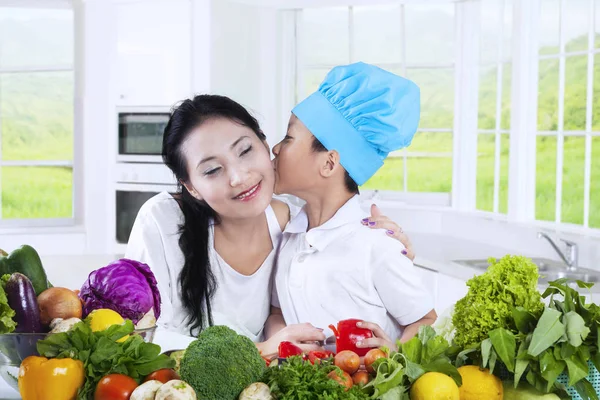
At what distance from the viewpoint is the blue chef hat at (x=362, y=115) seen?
2.21 metres

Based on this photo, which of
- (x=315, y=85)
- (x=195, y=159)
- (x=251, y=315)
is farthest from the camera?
(x=315, y=85)

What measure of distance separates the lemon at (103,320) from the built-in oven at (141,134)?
3604mm

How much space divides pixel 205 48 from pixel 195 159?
2817 mm

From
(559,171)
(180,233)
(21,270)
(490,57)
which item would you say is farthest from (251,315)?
(490,57)

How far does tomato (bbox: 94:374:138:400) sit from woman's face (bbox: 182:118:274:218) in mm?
837

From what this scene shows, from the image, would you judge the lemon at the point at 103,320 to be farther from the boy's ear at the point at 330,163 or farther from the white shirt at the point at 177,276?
the boy's ear at the point at 330,163

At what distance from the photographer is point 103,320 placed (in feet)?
4.94

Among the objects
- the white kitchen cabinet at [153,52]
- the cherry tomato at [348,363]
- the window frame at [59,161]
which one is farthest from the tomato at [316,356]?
the window frame at [59,161]

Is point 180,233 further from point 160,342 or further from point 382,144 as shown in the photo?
point 382,144

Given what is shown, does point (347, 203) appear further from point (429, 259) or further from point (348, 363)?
point (429, 259)

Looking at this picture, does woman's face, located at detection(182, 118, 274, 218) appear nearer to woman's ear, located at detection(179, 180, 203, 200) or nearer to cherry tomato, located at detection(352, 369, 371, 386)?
woman's ear, located at detection(179, 180, 203, 200)

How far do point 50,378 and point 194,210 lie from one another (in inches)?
41.0

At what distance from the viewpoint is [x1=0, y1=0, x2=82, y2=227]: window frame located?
5.35 meters

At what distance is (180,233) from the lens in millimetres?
2330
